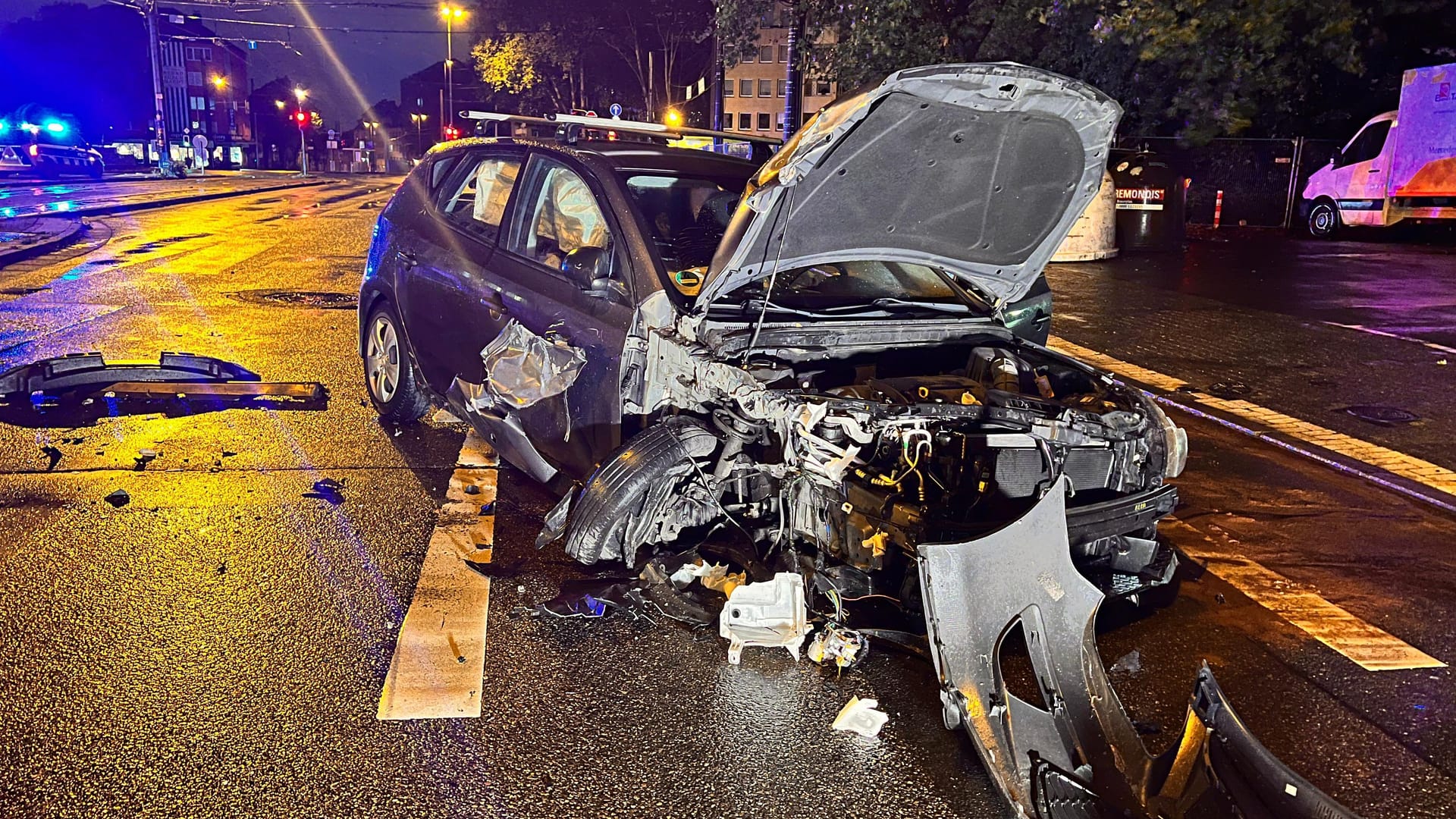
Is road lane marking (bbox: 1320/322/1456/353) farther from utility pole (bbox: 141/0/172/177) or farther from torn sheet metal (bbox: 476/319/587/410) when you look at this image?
utility pole (bbox: 141/0/172/177)

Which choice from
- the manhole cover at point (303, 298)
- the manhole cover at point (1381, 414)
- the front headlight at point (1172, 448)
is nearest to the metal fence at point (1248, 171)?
the manhole cover at point (1381, 414)

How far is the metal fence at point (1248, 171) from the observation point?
24.6 meters

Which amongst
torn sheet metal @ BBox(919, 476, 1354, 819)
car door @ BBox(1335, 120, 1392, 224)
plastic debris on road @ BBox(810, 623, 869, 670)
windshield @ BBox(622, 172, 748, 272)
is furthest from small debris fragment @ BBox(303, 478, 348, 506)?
car door @ BBox(1335, 120, 1392, 224)

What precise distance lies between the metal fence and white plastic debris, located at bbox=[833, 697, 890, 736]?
23606mm

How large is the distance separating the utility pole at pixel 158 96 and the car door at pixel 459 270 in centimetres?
4139

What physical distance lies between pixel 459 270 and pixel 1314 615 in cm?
421

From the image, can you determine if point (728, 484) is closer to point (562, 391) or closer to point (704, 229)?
point (562, 391)

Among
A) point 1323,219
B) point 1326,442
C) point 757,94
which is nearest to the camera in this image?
point 1326,442

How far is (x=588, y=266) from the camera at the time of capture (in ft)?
14.4

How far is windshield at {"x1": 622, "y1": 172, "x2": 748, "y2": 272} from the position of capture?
4668 millimetres

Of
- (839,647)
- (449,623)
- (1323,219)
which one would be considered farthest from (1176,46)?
(449,623)

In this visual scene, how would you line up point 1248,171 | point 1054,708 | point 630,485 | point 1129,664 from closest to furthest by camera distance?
point 1054,708 < point 1129,664 < point 630,485 < point 1248,171

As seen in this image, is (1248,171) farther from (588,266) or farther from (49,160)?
(49,160)

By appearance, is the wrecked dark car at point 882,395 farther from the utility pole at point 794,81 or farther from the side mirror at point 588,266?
the utility pole at point 794,81
